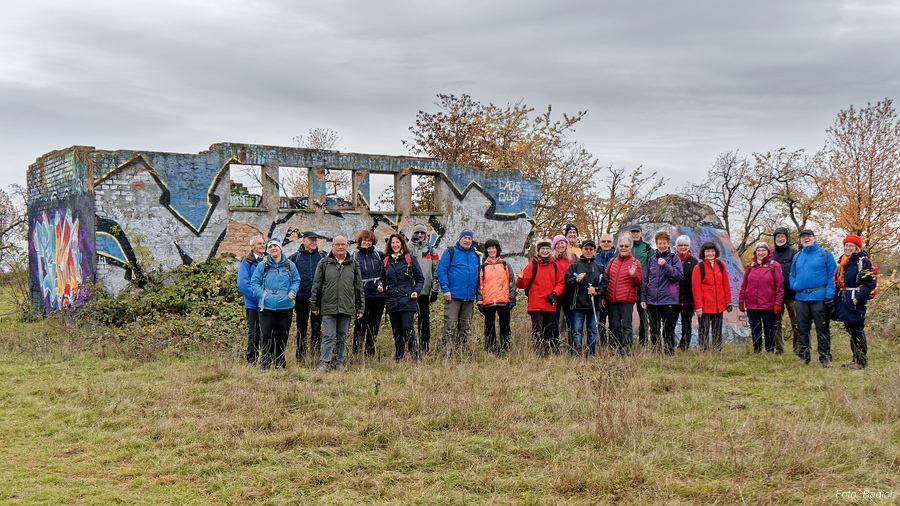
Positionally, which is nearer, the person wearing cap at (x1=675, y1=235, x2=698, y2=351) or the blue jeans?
the blue jeans

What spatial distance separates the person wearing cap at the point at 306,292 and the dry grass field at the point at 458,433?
2.41 ft

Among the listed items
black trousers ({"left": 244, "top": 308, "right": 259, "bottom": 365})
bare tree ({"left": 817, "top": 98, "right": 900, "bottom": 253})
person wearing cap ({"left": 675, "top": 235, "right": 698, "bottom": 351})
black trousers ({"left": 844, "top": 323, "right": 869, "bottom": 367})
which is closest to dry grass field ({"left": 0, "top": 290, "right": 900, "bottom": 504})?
black trousers ({"left": 244, "top": 308, "right": 259, "bottom": 365})

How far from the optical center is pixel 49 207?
50.9 feet

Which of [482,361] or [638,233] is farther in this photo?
[638,233]

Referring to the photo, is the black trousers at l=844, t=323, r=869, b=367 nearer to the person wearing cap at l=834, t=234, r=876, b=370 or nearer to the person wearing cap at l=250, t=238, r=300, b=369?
the person wearing cap at l=834, t=234, r=876, b=370

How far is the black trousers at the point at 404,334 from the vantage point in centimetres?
913

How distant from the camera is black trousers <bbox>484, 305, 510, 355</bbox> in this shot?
9.47 meters

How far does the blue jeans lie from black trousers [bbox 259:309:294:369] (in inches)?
139

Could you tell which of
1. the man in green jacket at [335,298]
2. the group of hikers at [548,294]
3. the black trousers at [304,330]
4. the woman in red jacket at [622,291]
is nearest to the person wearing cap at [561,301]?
the group of hikers at [548,294]

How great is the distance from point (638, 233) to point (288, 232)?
8.03m

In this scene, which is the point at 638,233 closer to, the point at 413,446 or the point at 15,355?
the point at 413,446

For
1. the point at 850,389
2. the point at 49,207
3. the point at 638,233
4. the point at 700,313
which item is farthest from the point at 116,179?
the point at 850,389

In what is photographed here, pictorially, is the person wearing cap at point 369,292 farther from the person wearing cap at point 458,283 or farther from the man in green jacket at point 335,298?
the person wearing cap at point 458,283

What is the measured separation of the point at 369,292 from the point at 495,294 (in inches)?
63.5
